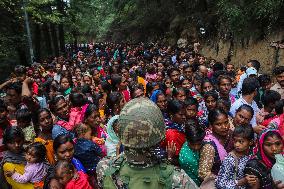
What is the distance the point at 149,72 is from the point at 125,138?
7299 millimetres

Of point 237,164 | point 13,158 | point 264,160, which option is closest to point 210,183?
point 237,164

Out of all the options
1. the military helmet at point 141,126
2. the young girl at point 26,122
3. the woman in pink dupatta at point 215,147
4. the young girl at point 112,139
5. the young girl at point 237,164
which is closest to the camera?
the military helmet at point 141,126

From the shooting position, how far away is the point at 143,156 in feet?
6.60

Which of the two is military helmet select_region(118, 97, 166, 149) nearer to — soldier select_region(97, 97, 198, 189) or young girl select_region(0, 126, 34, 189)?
soldier select_region(97, 97, 198, 189)

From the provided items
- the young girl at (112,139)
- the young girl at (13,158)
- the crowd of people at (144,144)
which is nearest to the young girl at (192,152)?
the crowd of people at (144,144)

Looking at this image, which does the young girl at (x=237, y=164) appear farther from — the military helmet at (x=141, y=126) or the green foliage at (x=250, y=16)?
the green foliage at (x=250, y=16)

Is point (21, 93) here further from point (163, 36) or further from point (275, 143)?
point (163, 36)

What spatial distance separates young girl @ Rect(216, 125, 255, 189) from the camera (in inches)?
127

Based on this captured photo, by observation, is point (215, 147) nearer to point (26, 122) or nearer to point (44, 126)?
point (44, 126)

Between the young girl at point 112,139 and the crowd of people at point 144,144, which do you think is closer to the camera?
the crowd of people at point 144,144

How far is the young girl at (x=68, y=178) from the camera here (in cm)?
341

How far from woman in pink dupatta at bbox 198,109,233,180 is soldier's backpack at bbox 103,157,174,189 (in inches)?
57.2

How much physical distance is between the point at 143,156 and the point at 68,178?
5.56ft

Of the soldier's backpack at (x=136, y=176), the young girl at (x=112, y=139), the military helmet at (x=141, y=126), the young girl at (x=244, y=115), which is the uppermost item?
the military helmet at (x=141, y=126)
